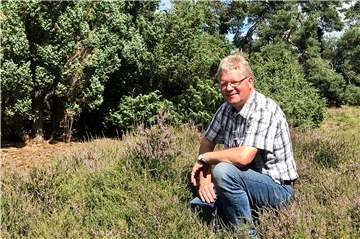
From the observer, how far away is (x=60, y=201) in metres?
4.25

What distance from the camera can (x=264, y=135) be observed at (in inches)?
148

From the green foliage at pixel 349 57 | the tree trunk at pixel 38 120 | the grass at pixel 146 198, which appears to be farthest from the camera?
the green foliage at pixel 349 57

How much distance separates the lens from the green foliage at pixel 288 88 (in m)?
11.1

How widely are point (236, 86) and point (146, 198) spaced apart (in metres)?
1.15

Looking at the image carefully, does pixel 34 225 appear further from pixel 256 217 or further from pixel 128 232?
pixel 256 217

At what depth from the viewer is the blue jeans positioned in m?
3.72

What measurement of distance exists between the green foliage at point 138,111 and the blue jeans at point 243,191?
5077mm

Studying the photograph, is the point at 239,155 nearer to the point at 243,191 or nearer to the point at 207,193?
the point at 243,191

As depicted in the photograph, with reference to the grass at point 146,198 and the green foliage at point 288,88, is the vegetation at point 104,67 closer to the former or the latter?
the green foliage at point 288,88

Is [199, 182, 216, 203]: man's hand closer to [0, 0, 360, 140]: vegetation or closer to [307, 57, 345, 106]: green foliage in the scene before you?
[0, 0, 360, 140]: vegetation

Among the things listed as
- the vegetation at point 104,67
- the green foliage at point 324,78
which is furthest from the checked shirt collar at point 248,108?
the green foliage at point 324,78

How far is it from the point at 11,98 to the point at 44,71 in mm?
690

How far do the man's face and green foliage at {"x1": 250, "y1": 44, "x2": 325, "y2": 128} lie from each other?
648 centimetres

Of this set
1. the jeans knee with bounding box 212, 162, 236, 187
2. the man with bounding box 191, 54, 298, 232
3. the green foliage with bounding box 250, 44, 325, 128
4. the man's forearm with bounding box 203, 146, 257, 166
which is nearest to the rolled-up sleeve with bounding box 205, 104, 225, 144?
the man with bounding box 191, 54, 298, 232
